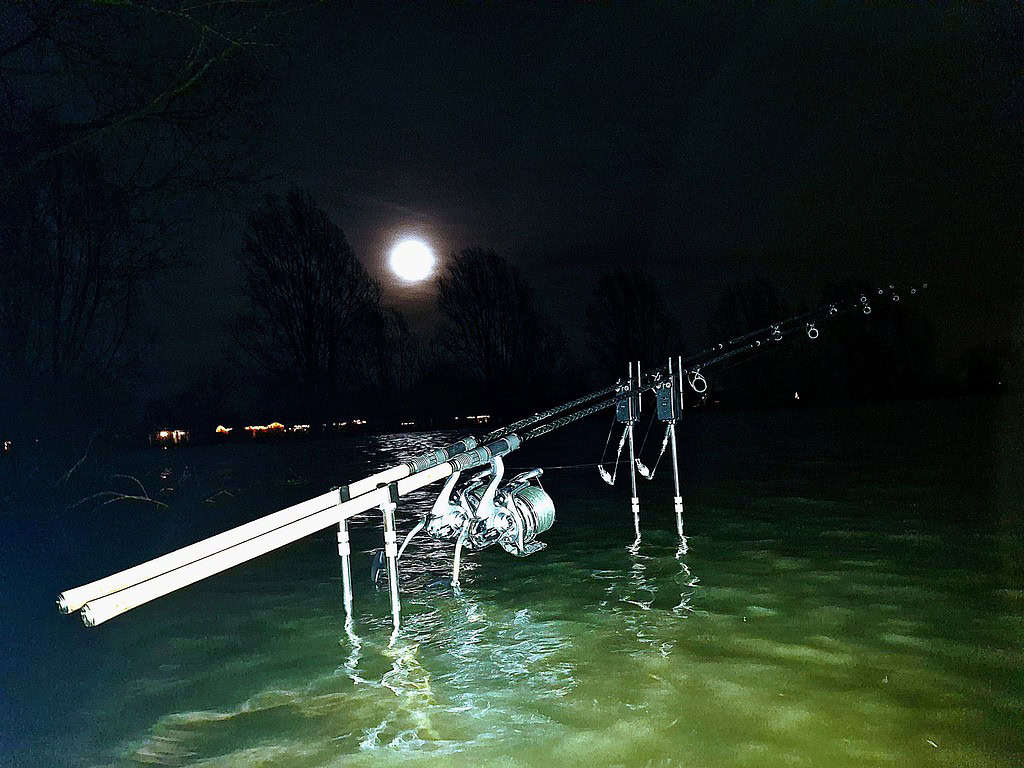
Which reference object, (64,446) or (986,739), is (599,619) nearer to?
(986,739)

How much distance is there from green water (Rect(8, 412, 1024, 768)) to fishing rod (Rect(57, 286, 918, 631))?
0.61 meters

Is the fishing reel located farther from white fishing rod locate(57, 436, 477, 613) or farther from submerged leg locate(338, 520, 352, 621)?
submerged leg locate(338, 520, 352, 621)

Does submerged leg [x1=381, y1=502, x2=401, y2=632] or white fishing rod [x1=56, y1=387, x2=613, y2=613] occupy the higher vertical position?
white fishing rod [x1=56, y1=387, x2=613, y2=613]

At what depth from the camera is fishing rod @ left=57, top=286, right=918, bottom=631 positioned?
3973mm

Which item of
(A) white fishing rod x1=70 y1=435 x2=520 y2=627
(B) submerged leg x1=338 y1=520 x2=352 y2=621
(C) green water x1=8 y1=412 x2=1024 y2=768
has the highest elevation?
(A) white fishing rod x1=70 y1=435 x2=520 y2=627

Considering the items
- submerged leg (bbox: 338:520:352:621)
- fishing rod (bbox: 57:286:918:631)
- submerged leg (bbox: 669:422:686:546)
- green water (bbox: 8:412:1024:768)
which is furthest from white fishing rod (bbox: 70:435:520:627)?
submerged leg (bbox: 669:422:686:546)

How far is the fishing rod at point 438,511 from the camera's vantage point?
13.0 feet

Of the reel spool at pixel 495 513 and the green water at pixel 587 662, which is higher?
the reel spool at pixel 495 513

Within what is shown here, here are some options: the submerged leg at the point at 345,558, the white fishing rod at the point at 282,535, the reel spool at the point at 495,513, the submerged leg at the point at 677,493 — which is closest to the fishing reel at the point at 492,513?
the reel spool at the point at 495,513

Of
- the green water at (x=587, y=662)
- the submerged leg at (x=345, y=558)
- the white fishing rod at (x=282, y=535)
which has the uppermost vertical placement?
the white fishing rod at (x=282, y=535)

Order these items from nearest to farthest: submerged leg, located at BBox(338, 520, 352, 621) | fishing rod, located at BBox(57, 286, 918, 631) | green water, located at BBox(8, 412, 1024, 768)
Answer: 1. fishing rod, located at BBox(57, 286, 918, 631)
2. green water, located at BBox(8, 412, 1024, 768)
3. submerged leg, located at BBox(338, 520, 352, 621)

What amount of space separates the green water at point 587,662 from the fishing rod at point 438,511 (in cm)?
61

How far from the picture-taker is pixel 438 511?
21.1 feet

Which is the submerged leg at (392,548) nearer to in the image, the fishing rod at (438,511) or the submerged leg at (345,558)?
the fishing rod at (438,511)
